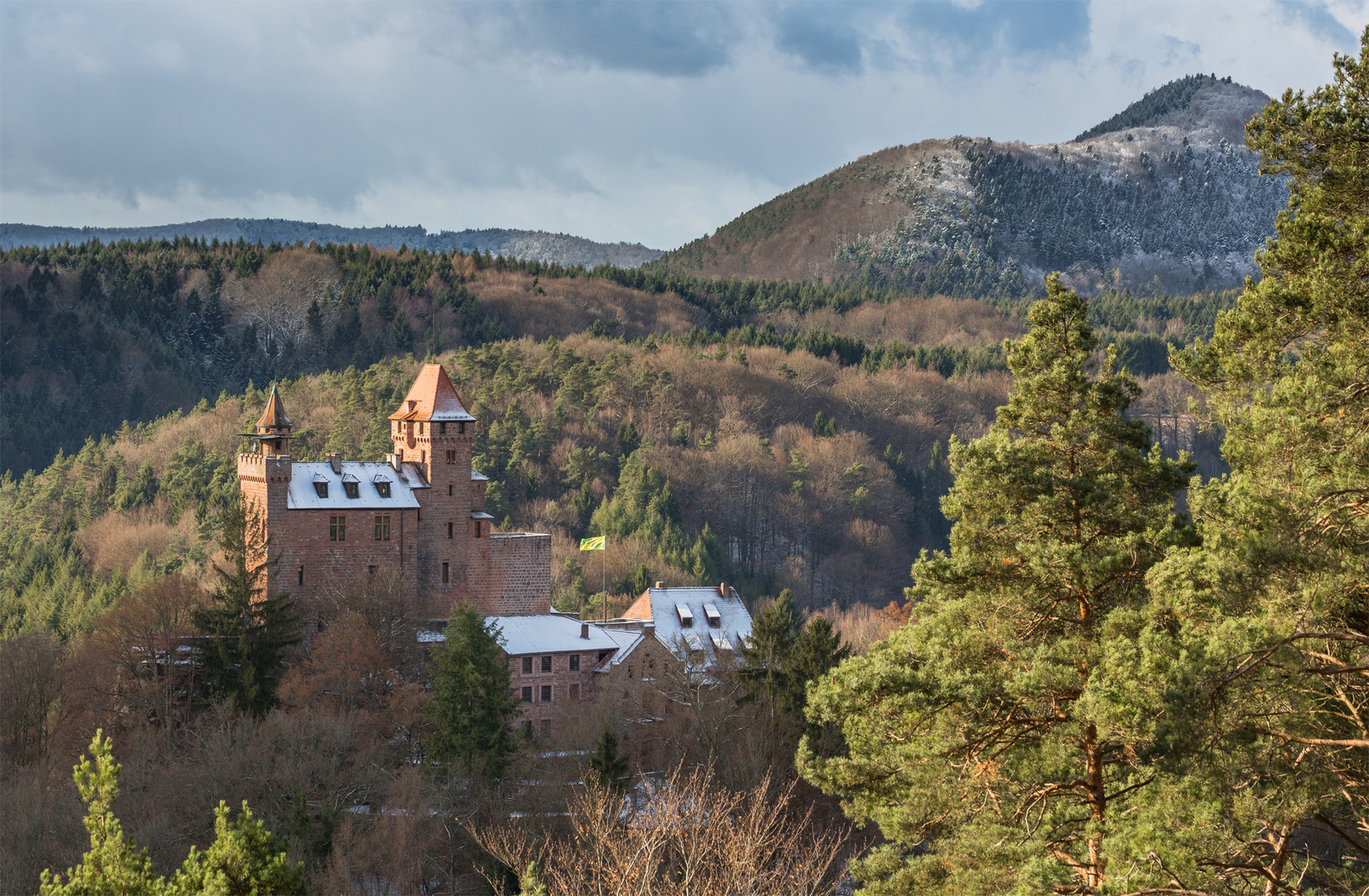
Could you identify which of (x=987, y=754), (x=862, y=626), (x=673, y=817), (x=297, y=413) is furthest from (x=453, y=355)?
(x=987, y=754)

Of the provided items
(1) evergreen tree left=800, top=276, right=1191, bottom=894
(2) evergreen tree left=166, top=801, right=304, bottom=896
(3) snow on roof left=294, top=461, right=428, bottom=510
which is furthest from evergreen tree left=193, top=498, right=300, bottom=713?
(1) evergreen tree left=800, top=276, right=1191, bottom=894

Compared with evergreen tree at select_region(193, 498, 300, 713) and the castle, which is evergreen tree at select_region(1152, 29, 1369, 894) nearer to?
evergreen tree at select_region(193, 498, 300, 713)

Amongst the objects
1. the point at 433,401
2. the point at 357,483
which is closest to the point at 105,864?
the point at 357,483

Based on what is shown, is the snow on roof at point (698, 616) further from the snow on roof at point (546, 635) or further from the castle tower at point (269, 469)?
the castle tower at point (269, 469)

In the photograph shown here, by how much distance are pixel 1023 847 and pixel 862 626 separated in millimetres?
67345

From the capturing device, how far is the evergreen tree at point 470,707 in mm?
42938

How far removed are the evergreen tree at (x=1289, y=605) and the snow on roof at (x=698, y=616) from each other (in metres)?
43.6

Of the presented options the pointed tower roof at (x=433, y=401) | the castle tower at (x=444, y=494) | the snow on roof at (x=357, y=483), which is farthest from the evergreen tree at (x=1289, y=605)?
the pointed tower roof at (x=433, y=401)

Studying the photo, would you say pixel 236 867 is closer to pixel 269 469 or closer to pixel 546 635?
pixel 269 469

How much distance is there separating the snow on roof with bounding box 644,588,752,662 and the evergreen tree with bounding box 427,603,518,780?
15.5 metres

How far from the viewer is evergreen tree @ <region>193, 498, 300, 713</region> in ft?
160

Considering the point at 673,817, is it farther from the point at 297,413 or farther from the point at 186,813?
the point at 297,413

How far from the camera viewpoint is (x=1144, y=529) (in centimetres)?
1728

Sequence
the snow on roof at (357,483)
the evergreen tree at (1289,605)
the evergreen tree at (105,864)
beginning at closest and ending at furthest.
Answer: the evergreen tree at (1289,605) < the evergreen tree at (105,864) < the snow on roof at (357,483)
